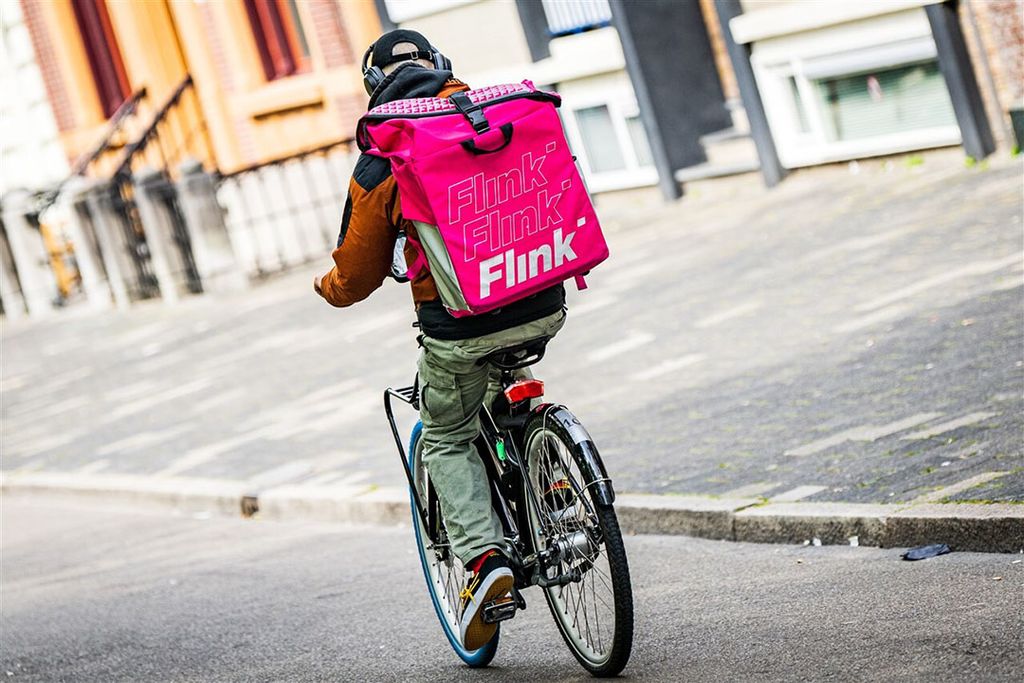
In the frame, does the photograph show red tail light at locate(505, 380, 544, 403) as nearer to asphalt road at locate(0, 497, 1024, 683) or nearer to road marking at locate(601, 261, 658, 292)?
asphalt road at locate(0, 497, 1024, 683)

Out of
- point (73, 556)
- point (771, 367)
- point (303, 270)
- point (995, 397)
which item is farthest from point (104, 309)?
point (995, 397)

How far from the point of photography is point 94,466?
12.2 m

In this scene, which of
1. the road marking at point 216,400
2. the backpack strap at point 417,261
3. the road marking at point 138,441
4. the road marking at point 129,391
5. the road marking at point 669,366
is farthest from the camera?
the road marking at point 129,391

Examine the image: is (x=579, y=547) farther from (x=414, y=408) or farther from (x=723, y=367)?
(x=723, y=367)

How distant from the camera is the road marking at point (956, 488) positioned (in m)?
6.30

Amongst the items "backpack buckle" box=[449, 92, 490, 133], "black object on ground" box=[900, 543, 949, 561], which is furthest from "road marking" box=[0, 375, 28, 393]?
"backpack buckle" box=[449, 92, 490, 133]

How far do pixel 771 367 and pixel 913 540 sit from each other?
3.25 m

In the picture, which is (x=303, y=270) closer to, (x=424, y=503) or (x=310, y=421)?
(x=310, y=421)

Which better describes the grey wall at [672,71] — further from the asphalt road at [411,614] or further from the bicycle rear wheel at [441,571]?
the bicycle rear wheel at [441,571]

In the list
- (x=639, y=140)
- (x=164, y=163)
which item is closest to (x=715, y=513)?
(x=639, y=140)

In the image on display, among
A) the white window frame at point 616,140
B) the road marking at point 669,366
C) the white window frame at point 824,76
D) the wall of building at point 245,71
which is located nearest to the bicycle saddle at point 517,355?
the road marking at point 669,366

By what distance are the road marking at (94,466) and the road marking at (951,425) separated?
21.8 feet

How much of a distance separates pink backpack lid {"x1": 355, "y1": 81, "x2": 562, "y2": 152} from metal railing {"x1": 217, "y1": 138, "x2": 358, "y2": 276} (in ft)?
58.5

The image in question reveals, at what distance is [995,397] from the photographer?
24.3ft
